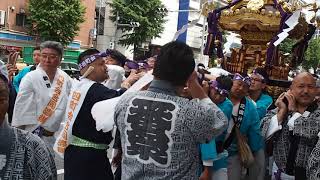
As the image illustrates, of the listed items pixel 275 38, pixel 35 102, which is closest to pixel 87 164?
pixel 35 102

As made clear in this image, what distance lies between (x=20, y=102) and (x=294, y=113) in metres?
2.55

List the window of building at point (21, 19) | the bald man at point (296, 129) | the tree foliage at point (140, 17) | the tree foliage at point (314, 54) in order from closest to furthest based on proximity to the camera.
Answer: the bald man at point (296, 129) < the window of building at point (21, 19) < the tree foliage at point (140, 17) < the tree foliage at point (314, 54)

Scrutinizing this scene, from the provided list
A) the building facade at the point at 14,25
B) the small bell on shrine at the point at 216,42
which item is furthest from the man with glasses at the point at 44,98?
the building facade at the point at 14,25

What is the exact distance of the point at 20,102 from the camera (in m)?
4.15

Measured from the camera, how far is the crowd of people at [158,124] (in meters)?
2.24

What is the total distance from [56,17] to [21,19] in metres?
3.53

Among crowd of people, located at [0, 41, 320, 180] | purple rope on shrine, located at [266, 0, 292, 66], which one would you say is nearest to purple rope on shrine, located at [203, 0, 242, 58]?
purple rope on shrine, located at [266, 0, 292, 66]

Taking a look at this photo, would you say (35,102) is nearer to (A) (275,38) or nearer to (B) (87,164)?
(B) (87,164)

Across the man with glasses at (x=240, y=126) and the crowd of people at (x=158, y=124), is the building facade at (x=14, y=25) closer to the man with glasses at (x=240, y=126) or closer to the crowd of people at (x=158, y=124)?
the crowd of people at (x=158, y=124)

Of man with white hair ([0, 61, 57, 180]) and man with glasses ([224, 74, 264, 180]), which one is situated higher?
man with white hair ([0, 61, 57, 180])

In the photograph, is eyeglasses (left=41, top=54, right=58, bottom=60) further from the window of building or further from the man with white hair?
the window of building

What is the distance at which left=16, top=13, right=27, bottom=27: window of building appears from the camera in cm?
2900

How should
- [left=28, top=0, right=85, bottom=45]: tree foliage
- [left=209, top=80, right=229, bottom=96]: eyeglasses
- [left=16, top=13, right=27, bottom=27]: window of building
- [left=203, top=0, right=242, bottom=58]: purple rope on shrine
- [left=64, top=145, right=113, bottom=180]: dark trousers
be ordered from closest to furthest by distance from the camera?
[left=64, top=145, right=113, bottom=180]: dark trousers, [left=209, top=80, right=229, bottom=96]: eyeglasses, [left=203, top=0, right=242, bottom=58]: purple rope on shrine, [left=28, top=0, right=85, bottom=45]: tree foliage, [left=16, top=13, right=27, bottom=27]: window of building

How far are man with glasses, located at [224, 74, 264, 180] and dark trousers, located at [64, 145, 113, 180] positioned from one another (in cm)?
103
